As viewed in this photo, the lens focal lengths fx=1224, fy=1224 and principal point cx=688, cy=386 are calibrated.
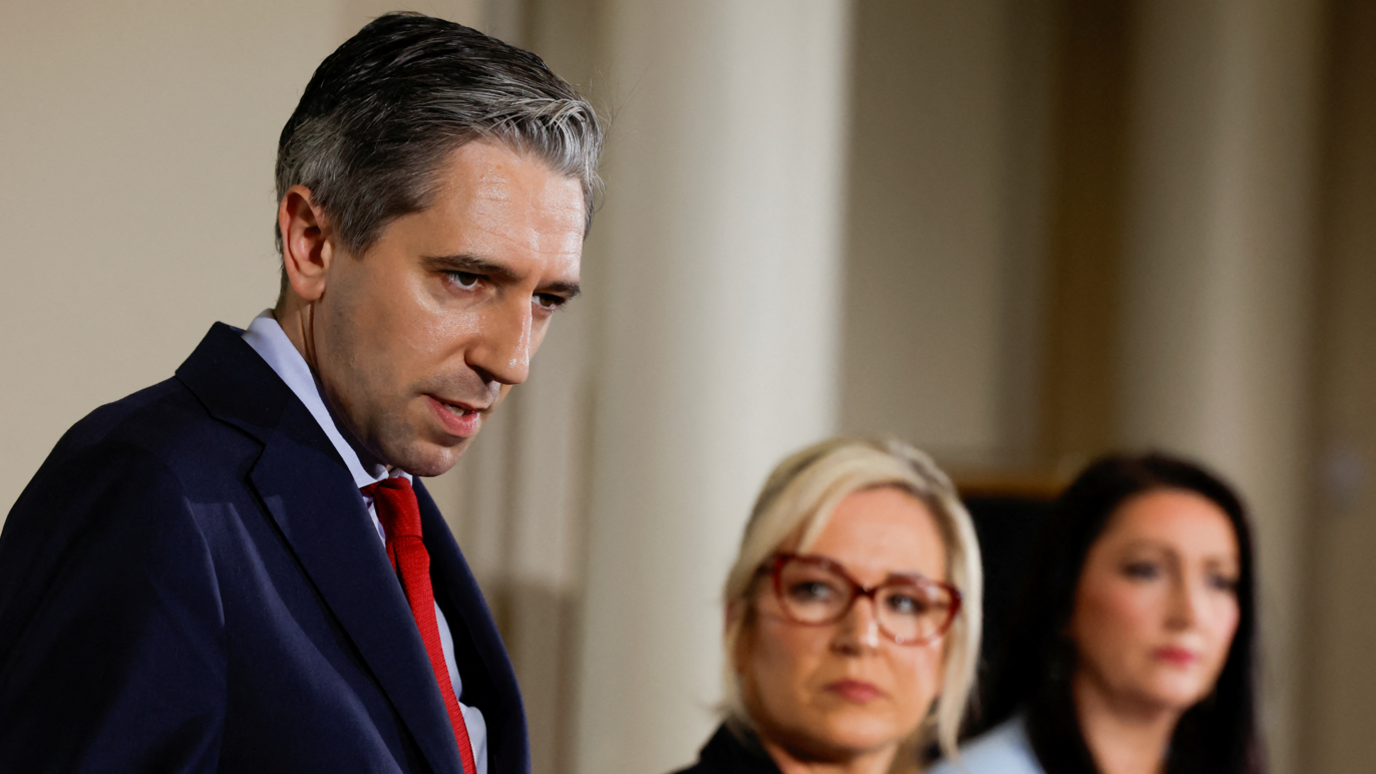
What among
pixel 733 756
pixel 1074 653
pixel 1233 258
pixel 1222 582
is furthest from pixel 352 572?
pixel 1233 258

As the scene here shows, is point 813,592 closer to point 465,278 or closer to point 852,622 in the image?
point 852,622

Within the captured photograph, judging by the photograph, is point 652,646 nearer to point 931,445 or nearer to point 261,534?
point 931,445

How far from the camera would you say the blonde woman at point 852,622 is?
1307 mm

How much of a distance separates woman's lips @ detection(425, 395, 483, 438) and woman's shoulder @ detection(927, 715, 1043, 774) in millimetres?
879

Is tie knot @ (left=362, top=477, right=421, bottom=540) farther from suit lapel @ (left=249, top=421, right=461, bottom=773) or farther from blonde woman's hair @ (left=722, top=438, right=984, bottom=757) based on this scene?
blonde woman's hair @ (left=722, top=438, right=984, bottom=757)

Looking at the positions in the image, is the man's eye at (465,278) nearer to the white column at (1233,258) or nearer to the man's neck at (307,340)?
the man's neck at (307,340)

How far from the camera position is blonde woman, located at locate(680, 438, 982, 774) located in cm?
131

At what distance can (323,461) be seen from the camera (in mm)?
758

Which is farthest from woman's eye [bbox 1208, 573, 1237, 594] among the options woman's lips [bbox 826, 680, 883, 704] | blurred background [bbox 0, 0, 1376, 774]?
woman's lips [bbox 826, 680, 883, 704]

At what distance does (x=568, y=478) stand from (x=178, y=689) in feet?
3.15

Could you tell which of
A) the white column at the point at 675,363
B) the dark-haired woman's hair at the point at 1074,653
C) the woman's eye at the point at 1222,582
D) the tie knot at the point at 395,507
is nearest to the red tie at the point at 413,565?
the tie knot at the point at 395,507

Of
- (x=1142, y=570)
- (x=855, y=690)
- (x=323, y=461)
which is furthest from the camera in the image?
(x=1142, y=570)

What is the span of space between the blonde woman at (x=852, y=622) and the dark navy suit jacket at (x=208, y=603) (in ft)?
2.06

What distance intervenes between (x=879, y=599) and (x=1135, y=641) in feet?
1.14
